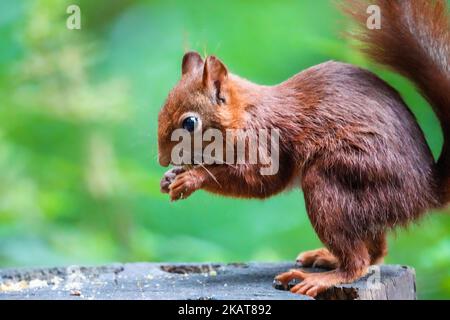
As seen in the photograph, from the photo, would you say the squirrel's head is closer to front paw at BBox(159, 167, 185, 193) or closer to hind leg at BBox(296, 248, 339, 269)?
front paw at BBox(159, 167, 185, 193)

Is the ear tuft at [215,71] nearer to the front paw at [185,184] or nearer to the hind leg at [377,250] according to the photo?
the front paw at [185,184]

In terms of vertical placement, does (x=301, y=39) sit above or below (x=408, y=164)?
above

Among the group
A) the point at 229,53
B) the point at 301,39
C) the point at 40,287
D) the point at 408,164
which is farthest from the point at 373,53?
the point at 229,53

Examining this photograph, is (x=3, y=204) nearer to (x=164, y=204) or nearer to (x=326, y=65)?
(x=164, y=204)

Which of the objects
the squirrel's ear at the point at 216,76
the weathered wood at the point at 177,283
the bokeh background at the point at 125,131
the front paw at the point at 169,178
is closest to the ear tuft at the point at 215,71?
the squirrel's ear at the point at 216,76

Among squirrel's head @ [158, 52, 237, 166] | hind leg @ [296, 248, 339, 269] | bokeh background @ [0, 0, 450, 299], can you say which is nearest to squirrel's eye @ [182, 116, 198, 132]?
squirrel's head @ [158, 52, 237, 166]

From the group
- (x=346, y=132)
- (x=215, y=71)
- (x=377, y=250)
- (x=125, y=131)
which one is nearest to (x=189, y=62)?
(x=215, y=71)
